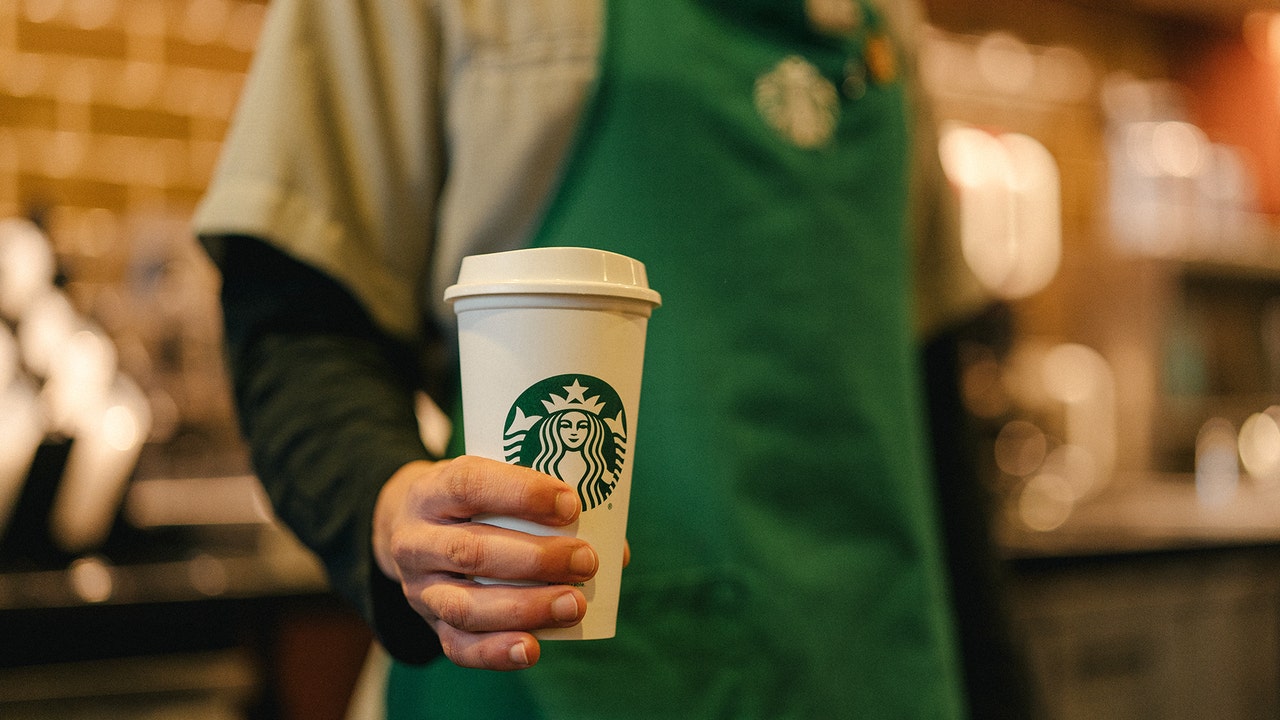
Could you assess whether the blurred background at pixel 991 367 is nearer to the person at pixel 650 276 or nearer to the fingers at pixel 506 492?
the person at pixel 650 276

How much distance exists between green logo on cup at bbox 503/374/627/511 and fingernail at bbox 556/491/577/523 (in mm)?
11

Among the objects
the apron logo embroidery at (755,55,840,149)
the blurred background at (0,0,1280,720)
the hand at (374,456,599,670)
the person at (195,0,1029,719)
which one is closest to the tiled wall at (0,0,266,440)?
the blurred background at (0,0,1280,720)

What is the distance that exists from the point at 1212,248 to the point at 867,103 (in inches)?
103

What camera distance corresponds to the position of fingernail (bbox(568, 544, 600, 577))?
11.5 inches

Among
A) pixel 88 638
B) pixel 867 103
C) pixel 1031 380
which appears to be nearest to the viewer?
pixel 867 103

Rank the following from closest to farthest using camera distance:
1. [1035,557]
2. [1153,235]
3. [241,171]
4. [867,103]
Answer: [241,171] → [867,103] → [1035,557] → [1153,235]

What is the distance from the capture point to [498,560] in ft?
0.97

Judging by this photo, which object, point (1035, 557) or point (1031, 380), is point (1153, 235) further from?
point (1035, 557)

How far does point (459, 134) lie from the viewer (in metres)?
0.52

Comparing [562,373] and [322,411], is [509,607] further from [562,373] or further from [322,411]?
[322,411]

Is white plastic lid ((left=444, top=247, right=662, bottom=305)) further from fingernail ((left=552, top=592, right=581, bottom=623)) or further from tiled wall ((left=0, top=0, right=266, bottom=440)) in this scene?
tiled wall ((left=0, top=0, right=266, bottom=440))

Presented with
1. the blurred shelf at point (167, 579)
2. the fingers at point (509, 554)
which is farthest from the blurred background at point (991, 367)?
the fingers at point (509, 554)

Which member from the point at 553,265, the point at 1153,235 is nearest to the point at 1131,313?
the point at 1153,235

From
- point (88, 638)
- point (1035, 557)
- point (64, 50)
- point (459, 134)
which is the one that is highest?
point (64, 50)
